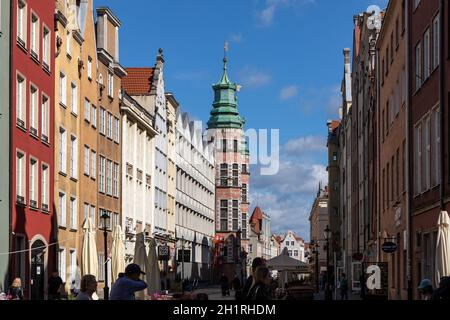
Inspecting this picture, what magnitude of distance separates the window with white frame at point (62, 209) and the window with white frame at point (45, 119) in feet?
13.4

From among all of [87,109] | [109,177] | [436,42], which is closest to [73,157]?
[87,109]

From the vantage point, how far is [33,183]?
36.3 m

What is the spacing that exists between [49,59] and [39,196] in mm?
6182

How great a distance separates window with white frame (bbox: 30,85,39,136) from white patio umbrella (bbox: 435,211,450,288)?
19149mm

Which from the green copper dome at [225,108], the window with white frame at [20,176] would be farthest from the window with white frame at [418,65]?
the green copper dome at [225,108]

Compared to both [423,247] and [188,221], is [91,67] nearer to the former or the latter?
[423,247]

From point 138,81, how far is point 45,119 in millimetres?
35527

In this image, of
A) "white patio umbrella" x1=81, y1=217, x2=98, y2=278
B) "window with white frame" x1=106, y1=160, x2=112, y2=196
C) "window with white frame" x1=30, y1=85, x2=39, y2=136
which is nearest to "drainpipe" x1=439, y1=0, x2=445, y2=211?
"white patio umbrella" x1=81, y1=217, x2=98, y2=278

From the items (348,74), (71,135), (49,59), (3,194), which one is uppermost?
(348,74)

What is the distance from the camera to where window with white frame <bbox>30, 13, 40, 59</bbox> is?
3612 cm

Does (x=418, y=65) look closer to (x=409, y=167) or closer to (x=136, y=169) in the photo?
(x=409, y=167)

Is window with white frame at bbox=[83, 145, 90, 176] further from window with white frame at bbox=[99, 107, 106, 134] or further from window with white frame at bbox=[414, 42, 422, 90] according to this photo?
window with white frame at bbox=[414, 42, 422, 90]

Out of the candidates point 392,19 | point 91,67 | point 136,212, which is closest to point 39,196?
point 91,67
